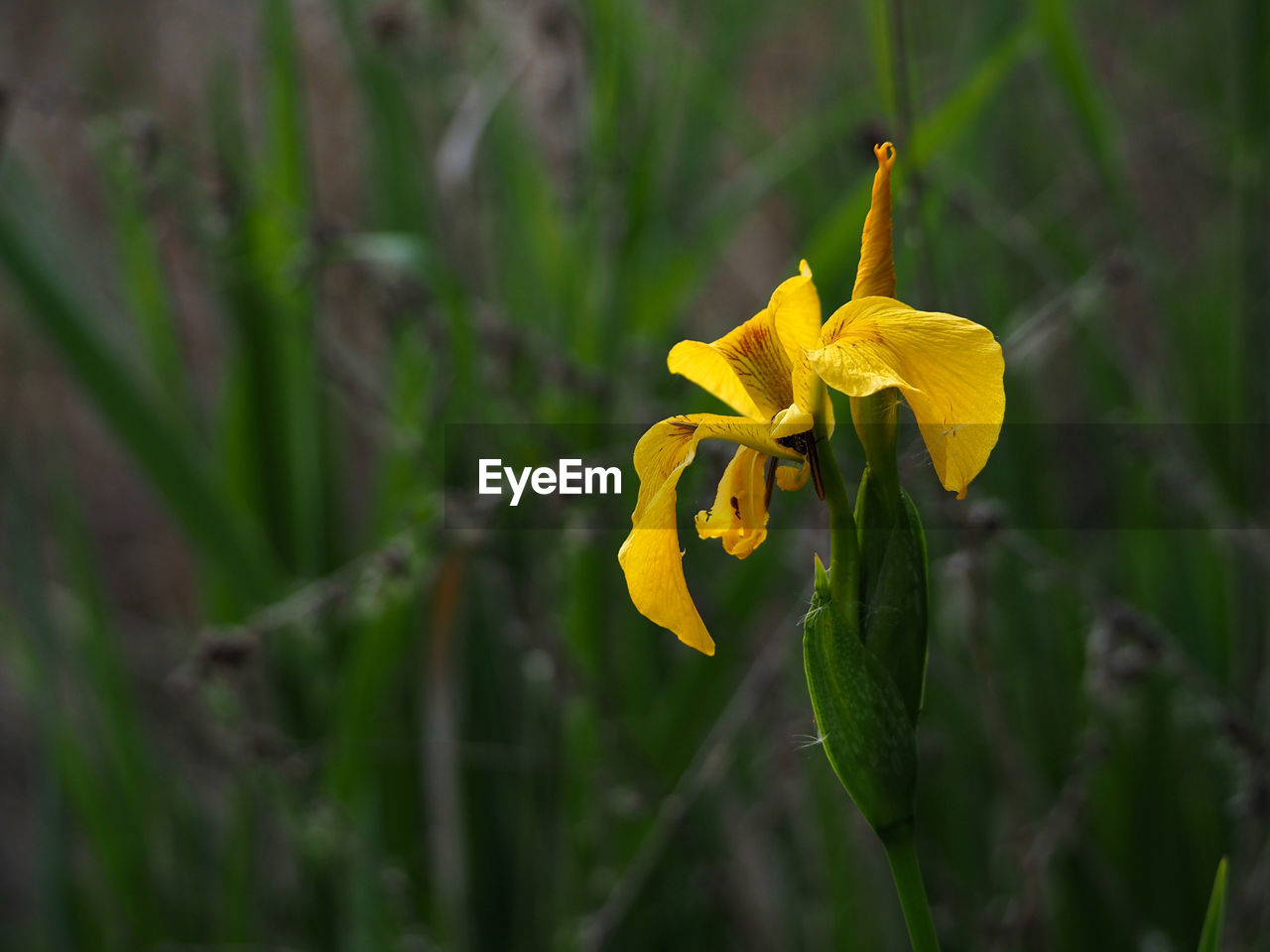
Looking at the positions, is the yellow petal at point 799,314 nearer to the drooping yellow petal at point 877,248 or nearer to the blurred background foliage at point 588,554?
the drooping yellow petal at point 877,248

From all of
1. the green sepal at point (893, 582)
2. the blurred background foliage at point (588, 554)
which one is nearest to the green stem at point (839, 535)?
the green sepal at point (893, 582)

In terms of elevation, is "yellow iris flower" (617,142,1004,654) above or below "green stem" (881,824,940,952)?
above

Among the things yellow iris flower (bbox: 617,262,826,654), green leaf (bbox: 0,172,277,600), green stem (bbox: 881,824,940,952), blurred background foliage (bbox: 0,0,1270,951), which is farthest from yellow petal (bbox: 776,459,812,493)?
green leaf (bbox: 0,172,277,600)

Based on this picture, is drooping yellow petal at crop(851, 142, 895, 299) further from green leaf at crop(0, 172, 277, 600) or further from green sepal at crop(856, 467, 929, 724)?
green leaf at crop(0, 172, 277, 600)

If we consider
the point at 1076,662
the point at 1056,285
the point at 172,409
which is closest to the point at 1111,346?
the point at 1056,285

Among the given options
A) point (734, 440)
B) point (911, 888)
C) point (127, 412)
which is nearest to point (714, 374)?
point (734, 440)

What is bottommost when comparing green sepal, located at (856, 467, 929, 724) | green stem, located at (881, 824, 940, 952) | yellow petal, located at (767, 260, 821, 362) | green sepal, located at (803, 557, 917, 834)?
green stem, located at (881, 824, 940, 952)

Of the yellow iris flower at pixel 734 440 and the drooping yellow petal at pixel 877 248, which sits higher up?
the drooping yellow petal at pixel 877 248
